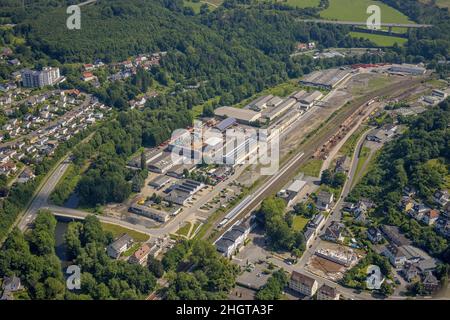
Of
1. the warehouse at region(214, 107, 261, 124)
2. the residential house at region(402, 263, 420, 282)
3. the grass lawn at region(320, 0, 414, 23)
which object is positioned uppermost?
the grass lawn at region(320, 0, 414, 23)

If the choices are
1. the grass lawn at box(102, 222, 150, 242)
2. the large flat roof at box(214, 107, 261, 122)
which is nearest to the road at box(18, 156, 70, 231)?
the grass lawn at box(102, 222, 150, 242)

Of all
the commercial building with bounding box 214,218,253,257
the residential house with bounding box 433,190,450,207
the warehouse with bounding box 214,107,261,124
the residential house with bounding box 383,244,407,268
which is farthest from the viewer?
the warehouse with bounding box 214,107,261,124

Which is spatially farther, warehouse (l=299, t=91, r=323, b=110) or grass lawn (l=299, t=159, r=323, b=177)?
warehouse (l=299, t=91, r=323, b=110)

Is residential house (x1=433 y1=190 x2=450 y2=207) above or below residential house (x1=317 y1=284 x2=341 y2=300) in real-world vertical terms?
above

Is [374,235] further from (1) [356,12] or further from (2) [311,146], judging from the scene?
(1) [356,12]

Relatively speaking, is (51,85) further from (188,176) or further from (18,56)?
(188,176)

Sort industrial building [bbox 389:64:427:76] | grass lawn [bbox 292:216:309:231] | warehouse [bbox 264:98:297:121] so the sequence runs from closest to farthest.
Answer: grass lawn [bbox 292:216:309:231]
warehouse [bbox 264:98:297:121]
industrial building [bbox 389:64:427:76]

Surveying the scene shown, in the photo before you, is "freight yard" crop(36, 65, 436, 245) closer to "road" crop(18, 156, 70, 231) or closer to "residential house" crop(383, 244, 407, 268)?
"road" crop(18, 156, 70, 231)
